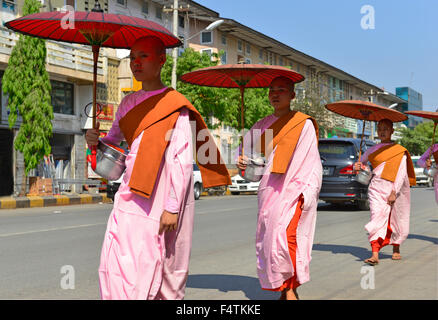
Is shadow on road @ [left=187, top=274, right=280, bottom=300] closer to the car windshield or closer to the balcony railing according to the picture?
the car windshield

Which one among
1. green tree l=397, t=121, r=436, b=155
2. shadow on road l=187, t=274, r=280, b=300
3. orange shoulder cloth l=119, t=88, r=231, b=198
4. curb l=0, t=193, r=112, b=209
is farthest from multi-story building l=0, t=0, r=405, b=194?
green tree l=397, t=121, r=436, b=155

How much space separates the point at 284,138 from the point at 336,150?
11.2m

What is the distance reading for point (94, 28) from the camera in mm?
4281

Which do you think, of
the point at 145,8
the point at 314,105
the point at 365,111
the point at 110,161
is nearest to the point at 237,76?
the point at 110,161

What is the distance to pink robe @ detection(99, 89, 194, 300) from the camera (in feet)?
11.8

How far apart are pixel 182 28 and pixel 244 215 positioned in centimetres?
2655

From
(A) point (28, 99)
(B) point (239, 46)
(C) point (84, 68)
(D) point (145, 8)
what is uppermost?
(D) point (145, 8)

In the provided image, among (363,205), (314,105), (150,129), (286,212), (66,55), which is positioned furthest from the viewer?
(314,105)

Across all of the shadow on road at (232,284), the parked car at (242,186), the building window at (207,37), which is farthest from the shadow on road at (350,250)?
the building window at (207,37)

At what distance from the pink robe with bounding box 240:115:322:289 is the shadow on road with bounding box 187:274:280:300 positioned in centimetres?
60

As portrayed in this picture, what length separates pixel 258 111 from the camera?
3309 centimetres

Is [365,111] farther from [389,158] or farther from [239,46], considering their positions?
[239,46]

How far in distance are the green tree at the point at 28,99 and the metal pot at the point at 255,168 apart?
18267mm
